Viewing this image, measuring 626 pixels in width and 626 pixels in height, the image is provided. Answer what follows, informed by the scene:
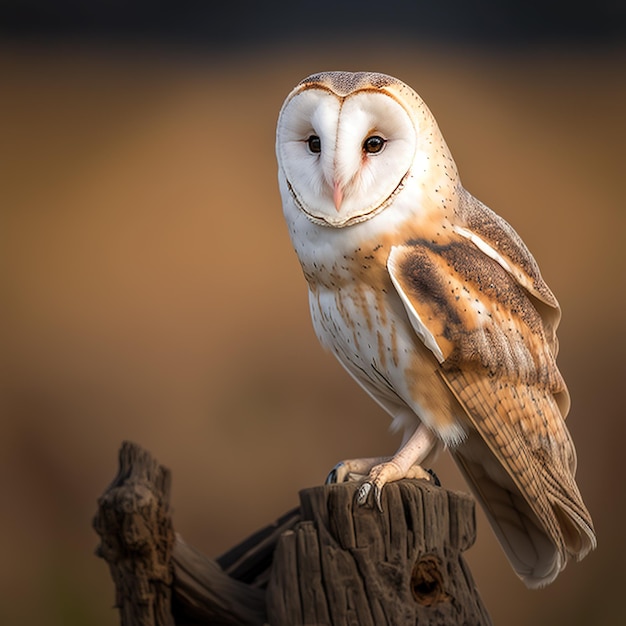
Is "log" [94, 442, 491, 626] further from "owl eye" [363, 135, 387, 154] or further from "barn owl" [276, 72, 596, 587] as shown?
"owl eye" [363, 135, 387, 154]

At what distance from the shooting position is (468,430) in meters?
1.50

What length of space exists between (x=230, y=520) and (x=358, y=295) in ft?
3.57

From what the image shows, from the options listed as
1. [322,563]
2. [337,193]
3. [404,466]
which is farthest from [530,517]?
[337,193]

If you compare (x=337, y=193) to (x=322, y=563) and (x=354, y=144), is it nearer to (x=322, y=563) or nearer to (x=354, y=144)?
(x=354, y=144)

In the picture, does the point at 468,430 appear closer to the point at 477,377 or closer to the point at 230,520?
the point at 477,377

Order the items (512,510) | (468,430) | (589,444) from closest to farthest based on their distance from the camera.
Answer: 1. (468,430)
2. (512,510)
3. (589,444)

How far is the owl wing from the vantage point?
4.61ft

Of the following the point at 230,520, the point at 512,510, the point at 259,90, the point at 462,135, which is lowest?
the point at 230,520

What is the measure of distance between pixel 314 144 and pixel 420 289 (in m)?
0.27

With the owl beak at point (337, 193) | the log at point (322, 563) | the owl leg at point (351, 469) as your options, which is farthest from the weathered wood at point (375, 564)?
the owl beak at point (337, 193)

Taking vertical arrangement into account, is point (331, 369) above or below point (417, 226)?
below

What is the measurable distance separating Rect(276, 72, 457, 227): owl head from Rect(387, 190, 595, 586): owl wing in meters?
0.10

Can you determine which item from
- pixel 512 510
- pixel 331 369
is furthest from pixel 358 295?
pixel 331 369

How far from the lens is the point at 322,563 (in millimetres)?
1362
